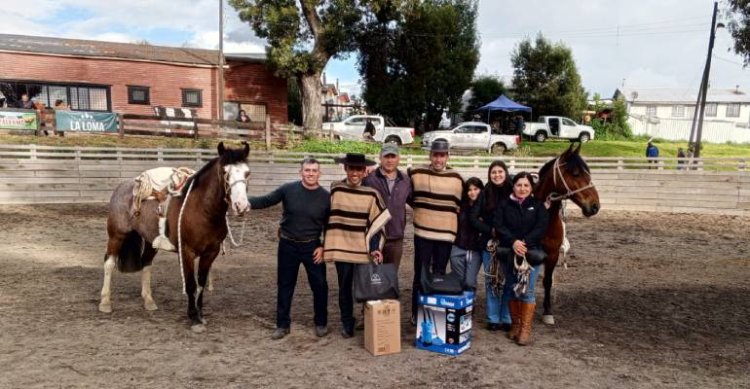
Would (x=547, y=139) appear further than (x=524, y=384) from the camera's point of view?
Yes

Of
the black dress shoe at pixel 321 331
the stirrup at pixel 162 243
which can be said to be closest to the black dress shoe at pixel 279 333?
the black dress shoe at pixel 321 331

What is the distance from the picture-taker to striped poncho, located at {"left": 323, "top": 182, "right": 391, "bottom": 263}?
4.52 m

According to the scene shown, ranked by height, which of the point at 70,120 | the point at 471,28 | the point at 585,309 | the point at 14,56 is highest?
the point at 471,28

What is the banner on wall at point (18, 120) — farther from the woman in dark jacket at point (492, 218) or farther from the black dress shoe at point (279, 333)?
the woman in dark jacket at point (492, 218)

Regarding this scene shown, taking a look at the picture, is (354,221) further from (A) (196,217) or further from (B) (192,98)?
(B) (192,98)

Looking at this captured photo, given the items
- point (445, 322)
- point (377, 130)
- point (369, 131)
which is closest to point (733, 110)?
point (377, 130)

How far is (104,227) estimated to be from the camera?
402 inches

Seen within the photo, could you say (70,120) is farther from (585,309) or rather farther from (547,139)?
(547,139)

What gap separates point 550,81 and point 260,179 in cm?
2400

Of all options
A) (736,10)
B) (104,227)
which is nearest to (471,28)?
(736,10)

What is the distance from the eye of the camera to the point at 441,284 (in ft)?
14.8

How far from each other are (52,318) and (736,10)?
22889 millimetres

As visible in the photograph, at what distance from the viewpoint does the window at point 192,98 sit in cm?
2358

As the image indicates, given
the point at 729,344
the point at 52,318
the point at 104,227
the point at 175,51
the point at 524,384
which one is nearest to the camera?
→ the point at 524,384
